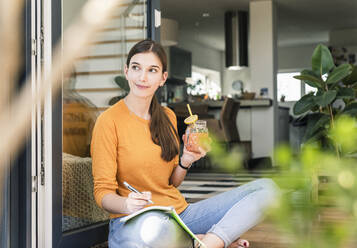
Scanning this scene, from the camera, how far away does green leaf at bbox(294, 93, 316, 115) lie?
3787 mm

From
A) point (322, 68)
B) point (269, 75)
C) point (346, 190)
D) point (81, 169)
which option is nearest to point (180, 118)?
point (269, 75)

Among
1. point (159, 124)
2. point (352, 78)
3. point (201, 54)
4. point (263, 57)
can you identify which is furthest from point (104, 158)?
point (201, 54)

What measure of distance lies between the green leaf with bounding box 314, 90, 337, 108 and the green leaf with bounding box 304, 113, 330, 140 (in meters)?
0.16

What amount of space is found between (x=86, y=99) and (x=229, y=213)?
748 mm

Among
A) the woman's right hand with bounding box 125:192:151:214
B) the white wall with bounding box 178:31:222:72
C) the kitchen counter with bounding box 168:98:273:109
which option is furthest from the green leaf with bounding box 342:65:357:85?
the white wall with bounding box 178:31:222:72

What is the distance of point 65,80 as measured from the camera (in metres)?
1.79

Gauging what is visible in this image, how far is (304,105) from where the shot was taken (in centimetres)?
382

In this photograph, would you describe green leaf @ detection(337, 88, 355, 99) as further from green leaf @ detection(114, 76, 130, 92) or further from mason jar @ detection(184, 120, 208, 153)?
mason jar @ detection(184, 120, 208, 153)

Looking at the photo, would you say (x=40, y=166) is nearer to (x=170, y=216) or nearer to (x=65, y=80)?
(x=65, y=80)

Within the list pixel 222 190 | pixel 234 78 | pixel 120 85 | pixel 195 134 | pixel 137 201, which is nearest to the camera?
pixel 137 201

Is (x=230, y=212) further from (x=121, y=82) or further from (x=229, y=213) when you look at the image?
(x=121, y=82)

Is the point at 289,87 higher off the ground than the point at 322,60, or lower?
higher

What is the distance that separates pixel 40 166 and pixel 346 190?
4.98ft

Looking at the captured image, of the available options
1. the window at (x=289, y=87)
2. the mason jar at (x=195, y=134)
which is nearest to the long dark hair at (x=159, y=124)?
the mason jar at (x=195, y=134)
